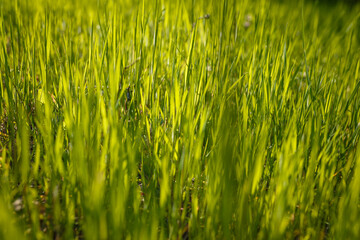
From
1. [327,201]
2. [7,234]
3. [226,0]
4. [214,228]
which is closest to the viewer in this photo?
[7,234]

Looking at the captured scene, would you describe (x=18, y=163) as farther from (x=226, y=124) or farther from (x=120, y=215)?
(x=226, y=124)

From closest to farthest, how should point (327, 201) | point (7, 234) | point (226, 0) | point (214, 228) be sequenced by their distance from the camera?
point (7, 234) < point (214, 228) < point (327, 201) < point (226, 0)

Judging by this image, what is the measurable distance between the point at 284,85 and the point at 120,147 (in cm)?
64

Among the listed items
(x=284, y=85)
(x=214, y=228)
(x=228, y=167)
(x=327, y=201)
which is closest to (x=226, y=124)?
(x=228, y=167)

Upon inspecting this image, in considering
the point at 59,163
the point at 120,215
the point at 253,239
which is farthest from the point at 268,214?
the point at 59,163

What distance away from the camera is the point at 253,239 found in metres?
0.66

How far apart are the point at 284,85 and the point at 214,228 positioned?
60 cm

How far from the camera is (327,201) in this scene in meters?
0.70

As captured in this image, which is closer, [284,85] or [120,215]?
[120,215]

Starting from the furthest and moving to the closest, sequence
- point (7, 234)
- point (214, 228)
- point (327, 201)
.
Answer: point (327, 201) < point (214, 228) < point (7, 234)

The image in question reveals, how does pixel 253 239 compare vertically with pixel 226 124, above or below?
below

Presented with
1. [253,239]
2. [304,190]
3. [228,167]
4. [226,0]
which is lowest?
[253,239]

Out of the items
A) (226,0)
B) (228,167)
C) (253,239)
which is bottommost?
(253,239)

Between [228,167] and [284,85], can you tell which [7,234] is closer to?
[228,167]
